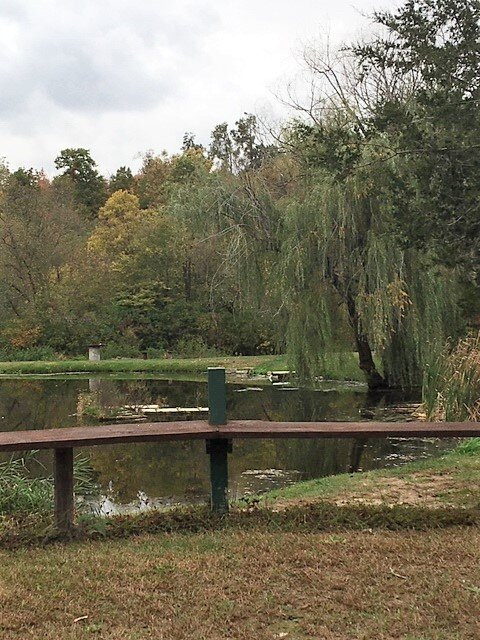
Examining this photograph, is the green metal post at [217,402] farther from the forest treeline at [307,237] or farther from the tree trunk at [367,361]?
the tree trunk at [367,361]

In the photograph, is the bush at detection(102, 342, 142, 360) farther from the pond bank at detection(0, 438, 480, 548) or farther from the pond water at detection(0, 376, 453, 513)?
the pond bank at detection(0, 438, 480, 548)

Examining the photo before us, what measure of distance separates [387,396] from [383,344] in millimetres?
1025

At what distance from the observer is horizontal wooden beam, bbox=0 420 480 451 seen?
183 inches

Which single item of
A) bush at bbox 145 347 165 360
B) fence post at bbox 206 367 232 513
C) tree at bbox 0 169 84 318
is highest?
tree at bbox 0 169 84 318

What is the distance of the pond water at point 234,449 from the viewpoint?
25.7 feet

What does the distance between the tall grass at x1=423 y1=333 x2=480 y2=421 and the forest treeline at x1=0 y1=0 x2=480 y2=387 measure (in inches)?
57.4

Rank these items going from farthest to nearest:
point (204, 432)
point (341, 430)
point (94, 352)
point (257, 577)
Answer: 1. point (94, 352)
2. point (341, 430)
3. point (204, 432)
4. point (257, 577)

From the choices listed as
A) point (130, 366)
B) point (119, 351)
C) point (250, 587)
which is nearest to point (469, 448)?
point (250, 587)

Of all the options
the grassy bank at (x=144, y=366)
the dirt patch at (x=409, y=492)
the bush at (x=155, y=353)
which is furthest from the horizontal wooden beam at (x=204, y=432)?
the bush at (x=155, y=353)

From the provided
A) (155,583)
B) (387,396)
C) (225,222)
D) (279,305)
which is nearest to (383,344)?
(387,396)

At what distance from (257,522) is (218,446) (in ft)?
1.99

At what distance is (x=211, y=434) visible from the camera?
4.93 metres

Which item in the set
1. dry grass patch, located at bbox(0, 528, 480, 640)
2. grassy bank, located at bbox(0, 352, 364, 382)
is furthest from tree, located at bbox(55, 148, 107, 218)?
dry grass patch, located at bbox(0, 528, 480, 640)

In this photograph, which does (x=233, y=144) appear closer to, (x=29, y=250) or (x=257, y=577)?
(x=29, y=250)
